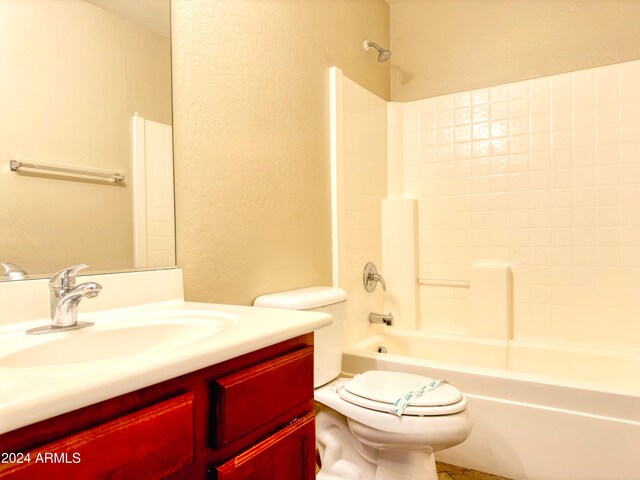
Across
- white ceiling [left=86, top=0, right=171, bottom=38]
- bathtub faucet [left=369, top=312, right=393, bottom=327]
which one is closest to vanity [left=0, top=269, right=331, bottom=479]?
white ceiling [left=86, top=0, right=171, bottom=38]

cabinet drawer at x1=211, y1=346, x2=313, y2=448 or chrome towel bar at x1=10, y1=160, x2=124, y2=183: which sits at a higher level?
chrome towel bar at x1=10, y1=160, x2=124, y2=183

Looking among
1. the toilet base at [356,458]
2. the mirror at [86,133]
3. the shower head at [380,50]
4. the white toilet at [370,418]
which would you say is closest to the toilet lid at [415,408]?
the white toilet at [370,418]

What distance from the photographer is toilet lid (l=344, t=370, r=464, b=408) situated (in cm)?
139

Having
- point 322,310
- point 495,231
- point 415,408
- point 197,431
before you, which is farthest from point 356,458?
point 495,231

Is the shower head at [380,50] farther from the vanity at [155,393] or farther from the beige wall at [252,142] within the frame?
the vanity at [155,393]

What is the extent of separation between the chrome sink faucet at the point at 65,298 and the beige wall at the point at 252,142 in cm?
42

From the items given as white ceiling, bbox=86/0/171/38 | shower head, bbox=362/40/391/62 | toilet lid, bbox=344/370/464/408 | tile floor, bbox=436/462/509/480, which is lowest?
tile floor, bbox=436/462/509/480

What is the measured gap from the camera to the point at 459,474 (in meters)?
1.81

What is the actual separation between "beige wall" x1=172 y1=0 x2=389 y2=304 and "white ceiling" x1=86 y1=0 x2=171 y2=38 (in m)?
0.04

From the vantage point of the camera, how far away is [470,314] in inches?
98.3

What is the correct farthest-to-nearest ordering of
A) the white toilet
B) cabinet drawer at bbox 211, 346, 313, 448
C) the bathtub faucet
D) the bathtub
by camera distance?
the bathtub faucet < the bathtub < the white toilet < cabinet drawer at bbox 211, 346, 313, 448

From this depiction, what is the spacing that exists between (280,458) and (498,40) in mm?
2594

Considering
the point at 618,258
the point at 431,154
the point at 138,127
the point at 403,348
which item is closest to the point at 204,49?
the point at 138,127

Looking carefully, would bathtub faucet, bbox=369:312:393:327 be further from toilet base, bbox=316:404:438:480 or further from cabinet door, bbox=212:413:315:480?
cabinet door, bbox=212:413:315:480
